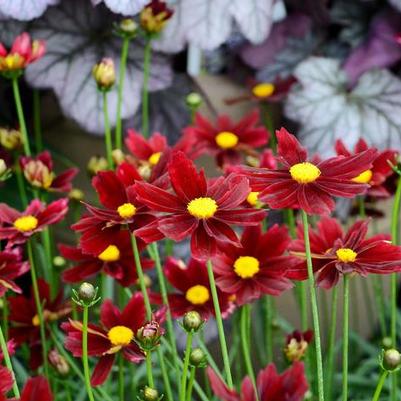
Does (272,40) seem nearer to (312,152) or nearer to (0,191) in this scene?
(312,152)

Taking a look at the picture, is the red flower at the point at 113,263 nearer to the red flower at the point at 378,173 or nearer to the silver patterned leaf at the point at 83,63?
the red flower at the point at 378,173

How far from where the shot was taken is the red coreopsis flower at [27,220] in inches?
21.3

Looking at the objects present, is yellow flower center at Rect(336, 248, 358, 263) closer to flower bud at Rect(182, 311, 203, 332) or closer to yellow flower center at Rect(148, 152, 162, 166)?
flower bud at Rect(182, 311, 203, 332)

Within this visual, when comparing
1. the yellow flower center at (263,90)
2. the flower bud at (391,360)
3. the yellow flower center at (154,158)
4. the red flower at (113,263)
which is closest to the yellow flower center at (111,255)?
the red flower at (113,263)

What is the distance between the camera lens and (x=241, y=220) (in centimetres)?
44

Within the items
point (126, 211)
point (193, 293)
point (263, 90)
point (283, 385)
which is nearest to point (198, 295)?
point (193, 293)

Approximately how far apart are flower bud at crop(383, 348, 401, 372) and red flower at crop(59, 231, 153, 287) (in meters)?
0.20

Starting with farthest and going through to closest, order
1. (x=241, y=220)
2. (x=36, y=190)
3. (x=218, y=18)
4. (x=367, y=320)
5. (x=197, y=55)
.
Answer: (x=197, y=55), (x=367, y=320), (x=218, y=18), (x=36, y=190), (x=241, y=220)

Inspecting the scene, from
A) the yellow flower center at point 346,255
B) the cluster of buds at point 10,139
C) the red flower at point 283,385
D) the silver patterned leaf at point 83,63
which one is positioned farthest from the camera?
the silver patterned leaf at point 83,63

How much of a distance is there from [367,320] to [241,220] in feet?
2.10

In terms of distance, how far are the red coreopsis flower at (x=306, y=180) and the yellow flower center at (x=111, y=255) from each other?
145 mm

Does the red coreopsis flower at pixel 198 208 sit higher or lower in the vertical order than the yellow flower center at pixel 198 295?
higher

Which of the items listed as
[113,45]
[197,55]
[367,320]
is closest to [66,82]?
[113,45]

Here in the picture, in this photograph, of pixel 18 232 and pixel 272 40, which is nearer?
pixel 18 232
